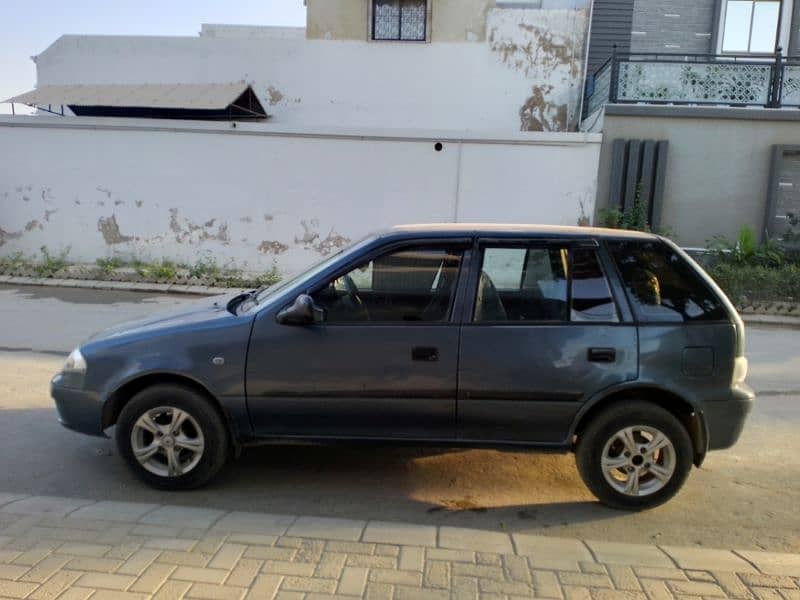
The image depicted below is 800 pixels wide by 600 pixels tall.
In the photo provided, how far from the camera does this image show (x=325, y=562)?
9.60 ft

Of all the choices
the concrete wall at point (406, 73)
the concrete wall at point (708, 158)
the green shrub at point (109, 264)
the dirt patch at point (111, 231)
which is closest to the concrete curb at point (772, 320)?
the concrete wall at point (708, 158)

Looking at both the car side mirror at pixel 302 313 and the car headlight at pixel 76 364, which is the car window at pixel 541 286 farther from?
the car headlight at pixel 76 364

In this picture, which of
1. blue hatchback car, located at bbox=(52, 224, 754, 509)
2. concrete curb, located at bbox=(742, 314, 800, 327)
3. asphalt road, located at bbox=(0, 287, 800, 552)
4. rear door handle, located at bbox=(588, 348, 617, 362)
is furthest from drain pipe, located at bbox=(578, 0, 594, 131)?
rear door handle, located at bbox=(588, 348, 617, 362)

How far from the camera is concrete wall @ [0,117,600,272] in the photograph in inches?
501

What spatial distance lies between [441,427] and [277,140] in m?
10.5

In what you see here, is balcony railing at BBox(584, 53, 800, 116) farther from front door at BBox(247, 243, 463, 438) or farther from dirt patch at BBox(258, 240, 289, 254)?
front door at BBox(247, 243, 463, 438)

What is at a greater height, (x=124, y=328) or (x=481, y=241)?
(x=481, y=241)

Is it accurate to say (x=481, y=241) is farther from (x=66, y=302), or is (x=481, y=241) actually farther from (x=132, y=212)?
(x=132, y=212)

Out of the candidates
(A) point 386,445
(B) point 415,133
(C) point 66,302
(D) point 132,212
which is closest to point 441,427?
(A) point 386,445

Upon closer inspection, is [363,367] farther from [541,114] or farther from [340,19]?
[340,19]

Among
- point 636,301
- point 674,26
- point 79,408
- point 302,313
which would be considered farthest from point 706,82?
point 79,408

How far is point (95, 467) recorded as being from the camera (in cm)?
422

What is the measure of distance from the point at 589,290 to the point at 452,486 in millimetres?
1539

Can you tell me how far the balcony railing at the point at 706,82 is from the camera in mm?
12289
